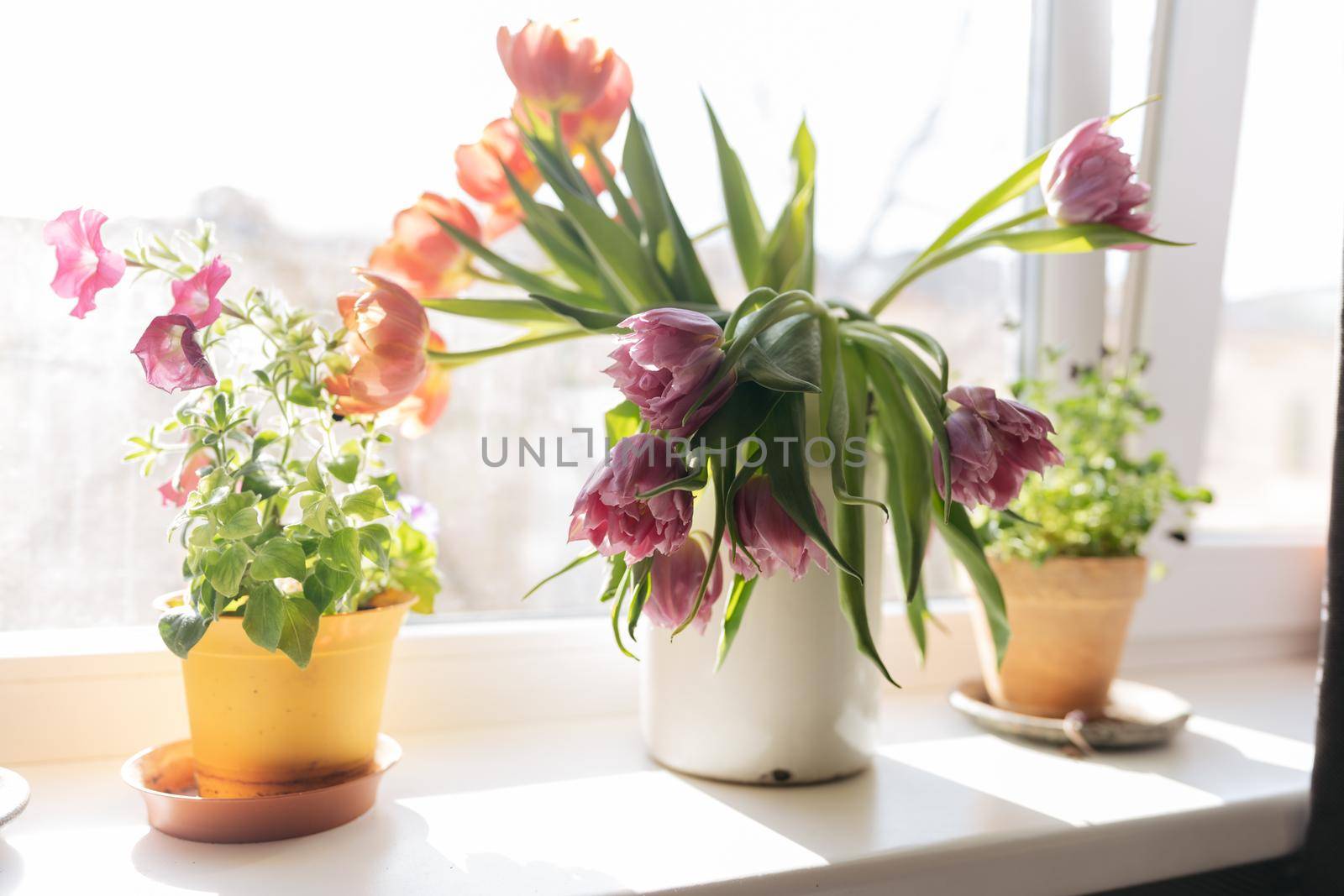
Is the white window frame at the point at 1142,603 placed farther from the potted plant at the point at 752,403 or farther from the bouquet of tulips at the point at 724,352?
the bouquet of tulips at the point at 724,352

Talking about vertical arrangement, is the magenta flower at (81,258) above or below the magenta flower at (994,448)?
above

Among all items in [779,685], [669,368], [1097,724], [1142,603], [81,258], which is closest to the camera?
[669,368]

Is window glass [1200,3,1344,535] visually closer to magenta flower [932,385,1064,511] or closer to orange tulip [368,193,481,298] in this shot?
magenta flower [932,385,1064,511]

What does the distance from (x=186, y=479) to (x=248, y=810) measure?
23 cm

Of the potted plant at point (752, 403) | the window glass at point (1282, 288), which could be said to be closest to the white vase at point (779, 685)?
the potted plant at point (752, 403)

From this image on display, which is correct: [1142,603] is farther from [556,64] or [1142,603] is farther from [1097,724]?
[556,64]

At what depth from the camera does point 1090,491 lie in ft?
3.29

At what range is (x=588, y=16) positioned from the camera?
1034 millimetres

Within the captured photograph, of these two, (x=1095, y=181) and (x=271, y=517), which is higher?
(x=1095, y=181)

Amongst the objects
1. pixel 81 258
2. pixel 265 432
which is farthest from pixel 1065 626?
pixel 81 258

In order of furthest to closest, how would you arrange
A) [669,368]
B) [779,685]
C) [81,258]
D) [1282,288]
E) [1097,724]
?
[1282,288]
[1097,724]
[779,685]
[81,258]
[669,368]

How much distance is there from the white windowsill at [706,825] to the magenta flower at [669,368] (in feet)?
1.00

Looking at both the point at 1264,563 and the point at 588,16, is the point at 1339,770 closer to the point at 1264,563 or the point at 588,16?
the point at 1264,563

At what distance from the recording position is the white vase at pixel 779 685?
2.53 ft
